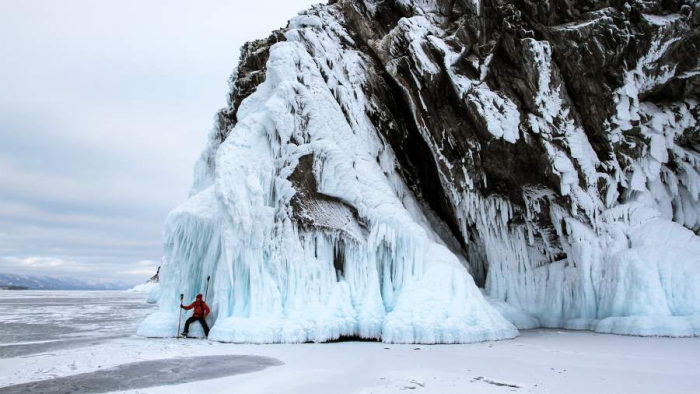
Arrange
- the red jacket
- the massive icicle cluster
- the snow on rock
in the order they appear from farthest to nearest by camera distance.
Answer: the massive icicle cluster < the red jacket < the snow on rock

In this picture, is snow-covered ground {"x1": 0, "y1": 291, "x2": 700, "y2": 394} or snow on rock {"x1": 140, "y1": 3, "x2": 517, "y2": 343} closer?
snow-covered ground {"x1": 0, "y1": 291, "x2": 700, "y2": 394}

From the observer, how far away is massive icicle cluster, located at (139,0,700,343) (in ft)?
43.8

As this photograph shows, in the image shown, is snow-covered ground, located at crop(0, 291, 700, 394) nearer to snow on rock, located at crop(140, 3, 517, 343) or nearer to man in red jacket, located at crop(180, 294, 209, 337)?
man in red jacket, located at crop(180, 294, 209, 337)

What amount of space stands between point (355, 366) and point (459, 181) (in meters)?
10.3

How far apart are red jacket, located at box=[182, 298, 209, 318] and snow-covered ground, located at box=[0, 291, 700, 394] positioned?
103 centimetres

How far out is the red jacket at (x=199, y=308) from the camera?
1320cm

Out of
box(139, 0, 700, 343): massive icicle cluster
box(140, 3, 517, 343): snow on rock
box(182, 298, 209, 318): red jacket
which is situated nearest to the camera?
box(140, 3, 517, 343): snow on rock

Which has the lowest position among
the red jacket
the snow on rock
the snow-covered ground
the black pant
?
the snow-covered ground

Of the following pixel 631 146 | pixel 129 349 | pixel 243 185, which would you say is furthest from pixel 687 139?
pixel 129 349

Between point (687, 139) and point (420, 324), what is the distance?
45.1 feet

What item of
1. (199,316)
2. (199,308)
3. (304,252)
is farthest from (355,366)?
(199,308)

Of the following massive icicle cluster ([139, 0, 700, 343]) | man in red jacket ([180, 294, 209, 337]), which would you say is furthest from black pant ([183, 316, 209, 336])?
massive icicle cluster ([139, 0, 700, 343])

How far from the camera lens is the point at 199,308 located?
43.7ft

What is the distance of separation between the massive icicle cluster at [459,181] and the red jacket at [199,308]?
367mm
